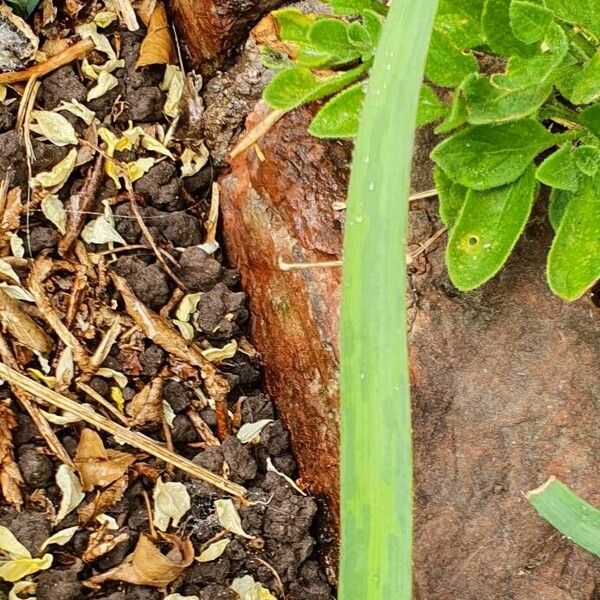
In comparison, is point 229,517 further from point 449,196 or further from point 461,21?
point 461,21

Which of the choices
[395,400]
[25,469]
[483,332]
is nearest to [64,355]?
[25,469]

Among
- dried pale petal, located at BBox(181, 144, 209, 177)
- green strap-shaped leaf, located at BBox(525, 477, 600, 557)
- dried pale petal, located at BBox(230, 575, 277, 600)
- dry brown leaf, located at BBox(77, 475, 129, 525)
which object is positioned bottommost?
dried pale petal, located at BBox(230, 575, 277, 600)

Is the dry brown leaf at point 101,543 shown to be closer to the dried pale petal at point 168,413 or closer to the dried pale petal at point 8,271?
the dried pale petal at point 168,413

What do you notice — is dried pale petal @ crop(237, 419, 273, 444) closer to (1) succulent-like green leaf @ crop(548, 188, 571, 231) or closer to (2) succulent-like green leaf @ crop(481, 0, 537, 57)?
(1) succulent-like green leaf @ crop(548, 188, 571, 231)

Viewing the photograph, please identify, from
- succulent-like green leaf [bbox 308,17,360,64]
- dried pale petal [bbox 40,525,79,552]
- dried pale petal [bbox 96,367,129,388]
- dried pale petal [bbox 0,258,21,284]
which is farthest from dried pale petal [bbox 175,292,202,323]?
succulent-like green leaf [bbox 308,17,360,64]

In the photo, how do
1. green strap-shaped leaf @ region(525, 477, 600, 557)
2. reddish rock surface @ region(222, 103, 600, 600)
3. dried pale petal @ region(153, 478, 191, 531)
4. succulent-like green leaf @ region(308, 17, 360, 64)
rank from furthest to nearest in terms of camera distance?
1. dried pale petal @ region(153, 478, 191, 531)
2. reddish rock surface @ region(222, 103, 600, 600)
3. succulent-like green leaf @ region(308, 17, 360, 64)
4. green strap-shaped leaf @ region(525, 477, 600, 557)

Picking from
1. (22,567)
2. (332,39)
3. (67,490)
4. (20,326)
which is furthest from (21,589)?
(332,39)
